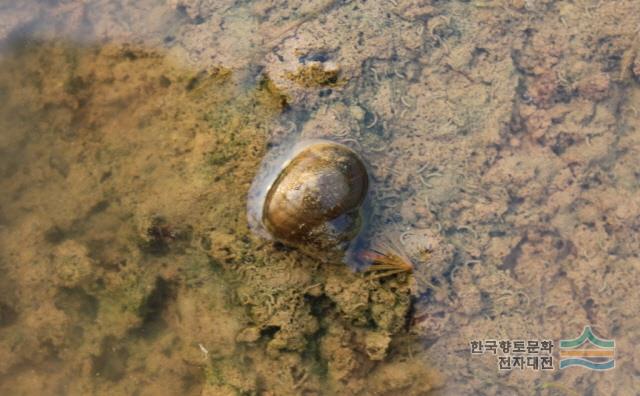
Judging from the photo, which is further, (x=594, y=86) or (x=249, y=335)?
(x=594, y=86)

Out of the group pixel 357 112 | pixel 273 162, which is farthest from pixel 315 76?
pixel 273 162

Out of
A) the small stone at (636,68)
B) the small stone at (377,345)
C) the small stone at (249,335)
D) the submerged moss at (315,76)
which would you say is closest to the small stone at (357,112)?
the submerged moss at (315,76)

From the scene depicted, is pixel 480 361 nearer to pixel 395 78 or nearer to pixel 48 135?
pixel 395 78

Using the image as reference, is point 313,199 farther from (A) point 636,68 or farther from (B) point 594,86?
(A) point 636,68

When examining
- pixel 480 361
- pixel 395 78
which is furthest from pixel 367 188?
pixel 480 361

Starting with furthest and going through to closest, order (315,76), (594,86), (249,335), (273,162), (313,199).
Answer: (594,86) → (315,76) → (273,162) → (249,335) → (313,199)

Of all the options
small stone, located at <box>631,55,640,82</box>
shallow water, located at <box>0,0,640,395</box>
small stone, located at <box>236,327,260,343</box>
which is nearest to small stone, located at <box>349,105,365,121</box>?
shallow water, located at <box>0,0,640,395</box>
